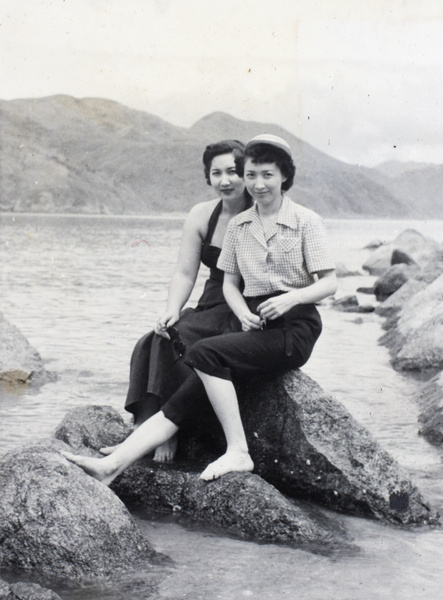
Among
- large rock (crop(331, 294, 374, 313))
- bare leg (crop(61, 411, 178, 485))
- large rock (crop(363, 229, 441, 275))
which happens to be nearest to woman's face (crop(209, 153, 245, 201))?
bare leg (crop(61, 411, 178, 485))

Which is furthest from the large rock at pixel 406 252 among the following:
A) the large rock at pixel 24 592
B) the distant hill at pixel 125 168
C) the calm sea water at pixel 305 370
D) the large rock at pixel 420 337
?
the distant hill at pixel 125 168

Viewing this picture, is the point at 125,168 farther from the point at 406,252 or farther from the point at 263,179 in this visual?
the point at 263,179

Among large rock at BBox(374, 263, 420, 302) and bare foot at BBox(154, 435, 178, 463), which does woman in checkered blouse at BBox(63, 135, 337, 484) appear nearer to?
bare foot at BBox(154, 435, 178, 463)

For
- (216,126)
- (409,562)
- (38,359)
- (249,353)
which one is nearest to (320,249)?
(249,353)

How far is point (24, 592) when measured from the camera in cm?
326

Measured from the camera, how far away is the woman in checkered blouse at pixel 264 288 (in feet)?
14.6

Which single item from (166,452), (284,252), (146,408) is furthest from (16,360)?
(284,252)

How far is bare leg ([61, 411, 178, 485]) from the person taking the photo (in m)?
4.30

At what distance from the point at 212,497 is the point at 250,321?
93 cm

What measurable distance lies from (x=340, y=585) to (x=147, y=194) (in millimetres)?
129230

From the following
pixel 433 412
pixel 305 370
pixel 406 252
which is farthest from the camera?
pixel 406 252

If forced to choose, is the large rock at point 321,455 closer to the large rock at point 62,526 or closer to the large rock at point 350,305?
the large rock at point 62,526

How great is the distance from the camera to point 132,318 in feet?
44.6

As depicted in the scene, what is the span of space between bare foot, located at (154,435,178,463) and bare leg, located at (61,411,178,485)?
35cm
